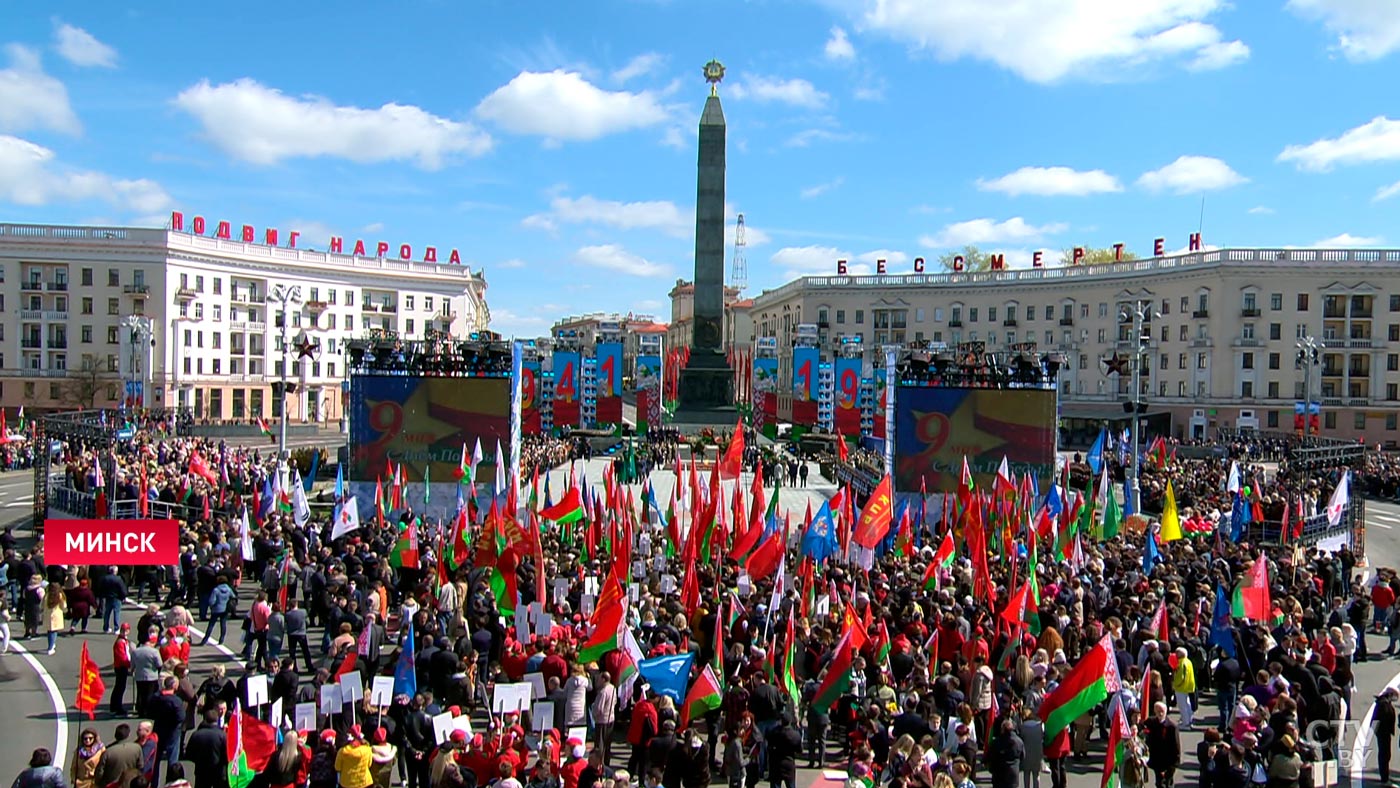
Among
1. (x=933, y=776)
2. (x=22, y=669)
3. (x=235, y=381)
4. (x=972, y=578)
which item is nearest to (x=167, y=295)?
(x=235, y=381)

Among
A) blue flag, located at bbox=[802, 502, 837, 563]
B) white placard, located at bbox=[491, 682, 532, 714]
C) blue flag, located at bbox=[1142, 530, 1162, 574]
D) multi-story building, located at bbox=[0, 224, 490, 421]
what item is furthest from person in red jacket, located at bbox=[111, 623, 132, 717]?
multi-story building, located at bbox=[0, 224, 490, 421]

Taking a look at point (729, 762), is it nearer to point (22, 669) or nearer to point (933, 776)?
point (933, 776)

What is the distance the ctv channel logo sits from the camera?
1338 centimetres

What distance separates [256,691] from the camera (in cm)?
1078

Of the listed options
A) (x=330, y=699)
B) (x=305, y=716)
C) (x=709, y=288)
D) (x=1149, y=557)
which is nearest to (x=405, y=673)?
(x=330, y=699)

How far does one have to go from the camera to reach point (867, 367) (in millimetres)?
48125

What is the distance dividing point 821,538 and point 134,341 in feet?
137

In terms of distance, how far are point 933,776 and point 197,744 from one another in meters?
6.56

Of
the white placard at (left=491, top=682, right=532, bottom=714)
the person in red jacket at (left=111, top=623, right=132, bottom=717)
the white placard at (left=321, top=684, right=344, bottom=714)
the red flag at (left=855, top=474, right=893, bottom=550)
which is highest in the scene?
the red flag at (left=855, top=474, right=893, bottom=550)

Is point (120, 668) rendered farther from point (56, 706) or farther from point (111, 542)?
point (111, 542)

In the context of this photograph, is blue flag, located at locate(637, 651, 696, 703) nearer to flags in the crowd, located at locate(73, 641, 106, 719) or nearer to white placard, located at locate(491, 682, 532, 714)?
white placard, located at locate(491, 682, 532, 714)

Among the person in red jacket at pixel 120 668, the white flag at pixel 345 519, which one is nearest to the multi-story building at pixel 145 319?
the white flag at pixel 345 519

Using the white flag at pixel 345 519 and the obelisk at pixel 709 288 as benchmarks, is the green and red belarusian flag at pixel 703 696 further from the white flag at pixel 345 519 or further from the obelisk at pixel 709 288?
the obelisk at pixel 709 288

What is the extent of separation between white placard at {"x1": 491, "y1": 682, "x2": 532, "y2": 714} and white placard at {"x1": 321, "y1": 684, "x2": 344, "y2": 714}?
171cm
